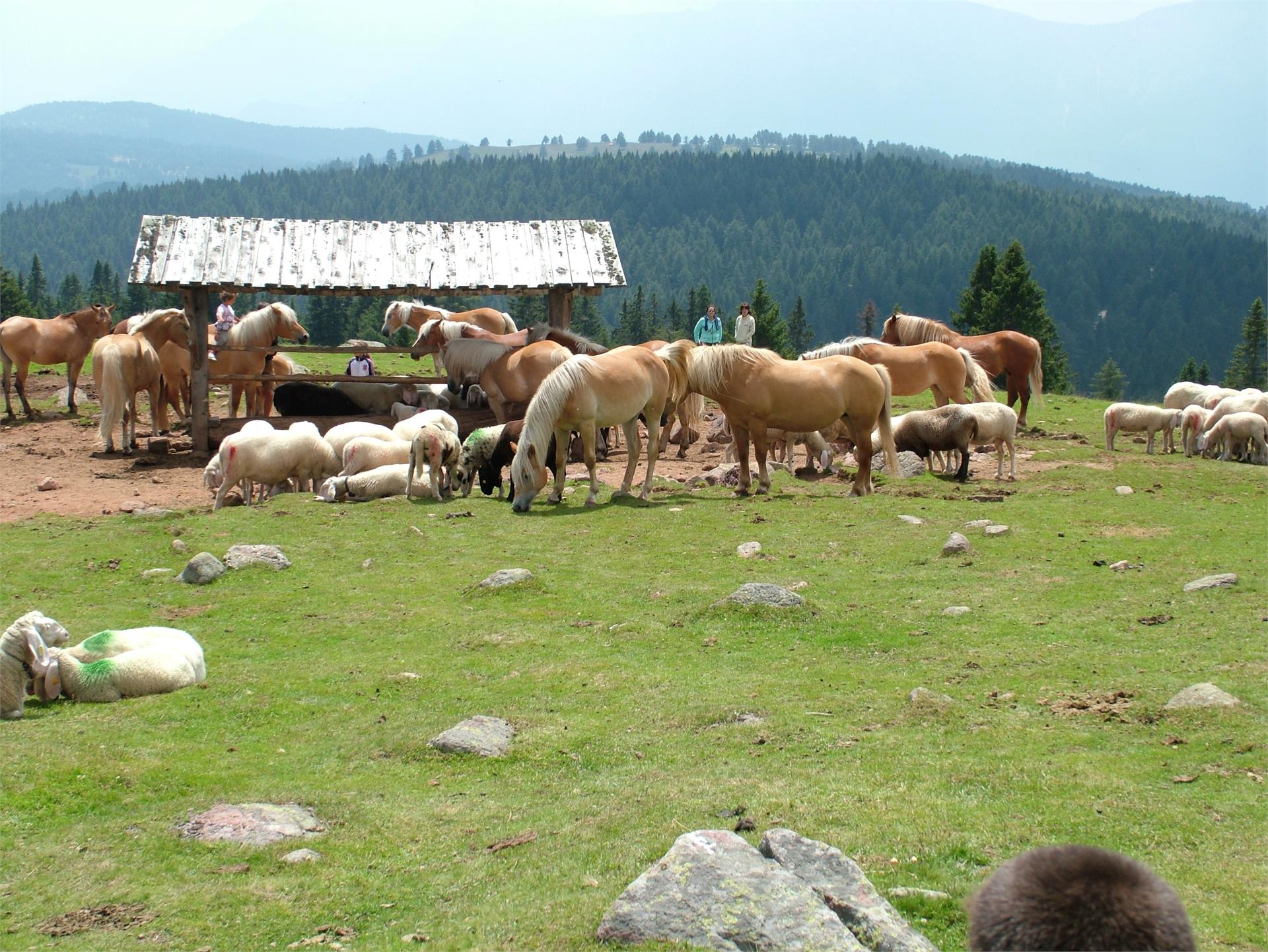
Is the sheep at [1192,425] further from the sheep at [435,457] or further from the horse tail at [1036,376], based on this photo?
the sheep at [435,457]

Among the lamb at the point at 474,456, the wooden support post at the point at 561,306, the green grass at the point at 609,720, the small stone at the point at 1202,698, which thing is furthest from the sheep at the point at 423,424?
the small stone at the point at 1202,698

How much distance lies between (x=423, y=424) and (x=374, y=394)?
17.9 ft

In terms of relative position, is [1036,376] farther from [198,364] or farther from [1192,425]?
[198,364]

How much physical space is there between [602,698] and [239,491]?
11412 millimetres

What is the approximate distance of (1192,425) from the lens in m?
21.4

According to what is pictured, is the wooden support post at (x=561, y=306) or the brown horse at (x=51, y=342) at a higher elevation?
the wooden support post at (x=561, y=306)

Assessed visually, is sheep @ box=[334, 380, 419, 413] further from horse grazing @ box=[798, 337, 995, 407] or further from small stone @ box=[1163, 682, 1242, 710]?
small stone @ box=[1163, 682, 1242, 710]

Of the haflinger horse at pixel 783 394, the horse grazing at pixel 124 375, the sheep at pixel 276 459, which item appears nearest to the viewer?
the sheep at pixel 276 459

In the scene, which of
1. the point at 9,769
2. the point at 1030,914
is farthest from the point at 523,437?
the point at 1030,914

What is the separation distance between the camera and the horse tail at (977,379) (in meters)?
21.5

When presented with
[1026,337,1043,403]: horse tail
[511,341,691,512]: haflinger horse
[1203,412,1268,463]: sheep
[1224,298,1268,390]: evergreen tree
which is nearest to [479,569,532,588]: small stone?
[511,341,691,512]: haflinger horse

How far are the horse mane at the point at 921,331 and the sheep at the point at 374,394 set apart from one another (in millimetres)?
9846

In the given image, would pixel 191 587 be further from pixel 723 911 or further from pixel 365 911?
pixel 723 911

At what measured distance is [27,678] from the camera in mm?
7949
